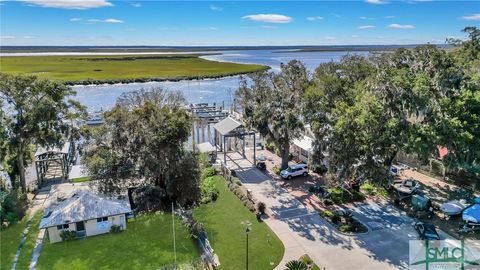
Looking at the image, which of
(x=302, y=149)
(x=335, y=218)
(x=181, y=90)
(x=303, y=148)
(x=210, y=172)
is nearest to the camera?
(x=335, y=218)

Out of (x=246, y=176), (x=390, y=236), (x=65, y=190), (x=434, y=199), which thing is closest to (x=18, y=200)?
(x=65, y=190)

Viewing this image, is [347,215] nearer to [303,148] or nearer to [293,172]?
[293,172]

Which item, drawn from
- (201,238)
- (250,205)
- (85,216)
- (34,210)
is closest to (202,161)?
(250,205)

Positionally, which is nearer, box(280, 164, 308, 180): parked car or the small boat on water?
box(280, 164, 308, 180): parked car

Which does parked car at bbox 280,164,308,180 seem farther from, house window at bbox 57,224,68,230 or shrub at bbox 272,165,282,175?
house window at bbox 57,224,68,230

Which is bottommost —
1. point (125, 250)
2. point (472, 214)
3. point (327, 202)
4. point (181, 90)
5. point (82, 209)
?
point (125, 250)

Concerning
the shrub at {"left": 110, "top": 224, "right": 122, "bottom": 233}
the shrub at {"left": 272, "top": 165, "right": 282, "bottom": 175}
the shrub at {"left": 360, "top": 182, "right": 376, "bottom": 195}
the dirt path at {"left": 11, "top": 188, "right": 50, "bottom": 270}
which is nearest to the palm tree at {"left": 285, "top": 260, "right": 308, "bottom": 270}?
the shrub at {"left": 110, "top": 224, "right": 122, "bottom": 233}

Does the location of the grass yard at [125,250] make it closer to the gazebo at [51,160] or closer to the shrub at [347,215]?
the shrub at [347,215]
